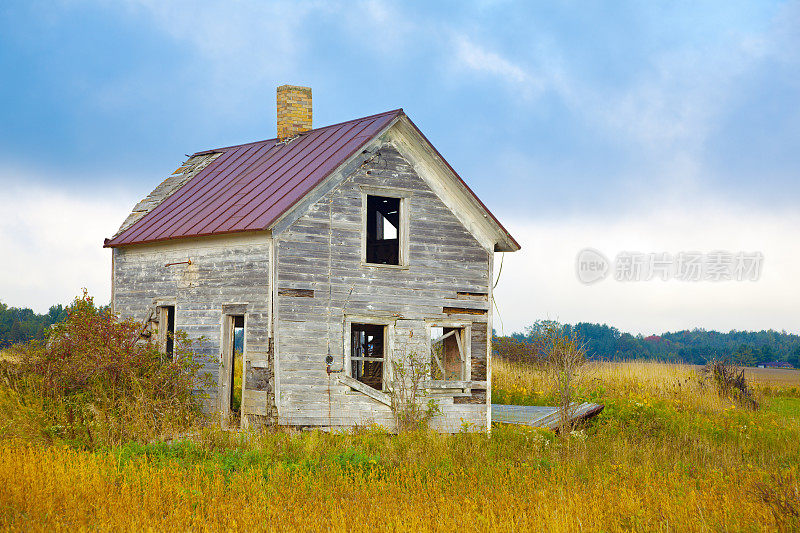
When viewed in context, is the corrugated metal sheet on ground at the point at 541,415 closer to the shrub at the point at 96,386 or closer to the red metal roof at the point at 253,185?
the red metal roof at the point at 253,185

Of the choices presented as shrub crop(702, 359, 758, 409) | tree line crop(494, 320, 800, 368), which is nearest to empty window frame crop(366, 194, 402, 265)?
shrub crop(702, 359, 758, 409)

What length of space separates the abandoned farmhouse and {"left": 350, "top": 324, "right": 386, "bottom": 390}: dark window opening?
0.17 metres

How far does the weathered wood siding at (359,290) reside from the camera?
15.9m

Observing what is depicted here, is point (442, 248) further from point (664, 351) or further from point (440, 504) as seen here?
point (664, 351)

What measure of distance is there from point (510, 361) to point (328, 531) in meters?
25.2

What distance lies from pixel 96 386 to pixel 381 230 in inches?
329

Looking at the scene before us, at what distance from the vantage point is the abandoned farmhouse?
16.0 meters

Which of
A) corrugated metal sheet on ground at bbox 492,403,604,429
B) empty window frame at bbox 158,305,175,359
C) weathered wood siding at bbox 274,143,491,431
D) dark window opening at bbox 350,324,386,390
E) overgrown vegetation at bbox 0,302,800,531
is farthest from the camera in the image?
dark window opening at bbox 350,324,386,390

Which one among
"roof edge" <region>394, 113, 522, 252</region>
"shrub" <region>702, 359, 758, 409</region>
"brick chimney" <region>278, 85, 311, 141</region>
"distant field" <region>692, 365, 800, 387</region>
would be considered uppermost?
"brick chimney" <region>278, 85, 311, 141</region>

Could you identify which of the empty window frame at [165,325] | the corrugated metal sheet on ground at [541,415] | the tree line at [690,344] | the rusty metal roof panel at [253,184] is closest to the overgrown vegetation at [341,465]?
the corrugated metal sheet on ground at [541,415]

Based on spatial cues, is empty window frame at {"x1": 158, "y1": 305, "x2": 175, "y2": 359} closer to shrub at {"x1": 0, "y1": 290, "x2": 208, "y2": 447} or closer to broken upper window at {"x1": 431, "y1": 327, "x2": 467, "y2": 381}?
shrub at {"x1": 0, "y1": 290, "x2": 208, "y2": 447}

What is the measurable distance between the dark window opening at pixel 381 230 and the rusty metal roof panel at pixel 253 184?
2.17 meters

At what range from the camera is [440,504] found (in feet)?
32.6

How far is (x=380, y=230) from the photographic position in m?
21.0
